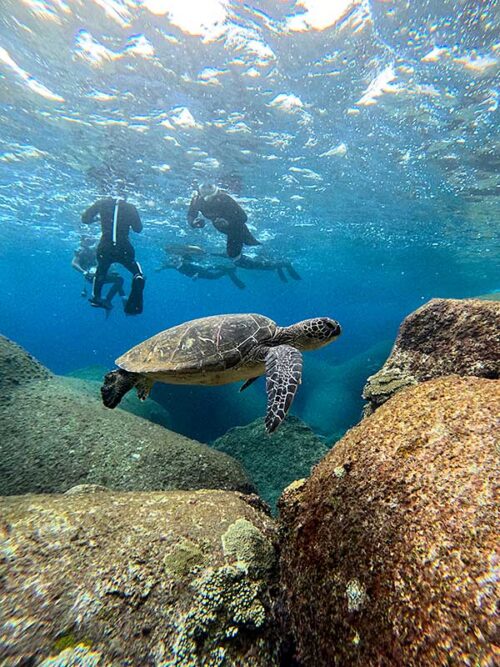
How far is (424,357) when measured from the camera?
125 inches

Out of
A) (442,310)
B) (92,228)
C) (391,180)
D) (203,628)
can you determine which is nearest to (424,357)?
(442,310)

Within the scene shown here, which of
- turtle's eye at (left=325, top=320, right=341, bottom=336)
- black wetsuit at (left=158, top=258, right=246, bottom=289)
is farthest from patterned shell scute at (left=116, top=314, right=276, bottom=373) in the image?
black wetsuit at (left=158, top=258, right=246, bottom=289)

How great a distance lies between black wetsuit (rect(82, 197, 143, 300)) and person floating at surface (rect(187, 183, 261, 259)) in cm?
270

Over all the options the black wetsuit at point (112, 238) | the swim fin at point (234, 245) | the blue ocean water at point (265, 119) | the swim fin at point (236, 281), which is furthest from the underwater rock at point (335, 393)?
the black wetsuit at point (112, 238)

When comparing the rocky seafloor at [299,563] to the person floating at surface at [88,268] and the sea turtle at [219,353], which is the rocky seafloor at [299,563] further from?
the person floating at surface at [88,268]

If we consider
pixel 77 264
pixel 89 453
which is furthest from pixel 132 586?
pixel 77 264

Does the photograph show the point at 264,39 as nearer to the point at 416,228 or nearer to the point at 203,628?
the point at 203,628

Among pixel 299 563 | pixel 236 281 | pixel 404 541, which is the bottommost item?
pixel 299 563

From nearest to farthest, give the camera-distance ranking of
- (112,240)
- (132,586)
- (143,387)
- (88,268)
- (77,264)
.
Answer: (132,586) < (143,387) < (112,240) < (77,264) < (88,268)

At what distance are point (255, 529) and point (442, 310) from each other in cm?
290

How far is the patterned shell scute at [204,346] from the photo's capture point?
407cm

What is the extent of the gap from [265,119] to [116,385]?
450 inches

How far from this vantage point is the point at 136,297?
9383 millimetres

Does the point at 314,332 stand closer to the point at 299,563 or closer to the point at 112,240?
the point at 299,563
